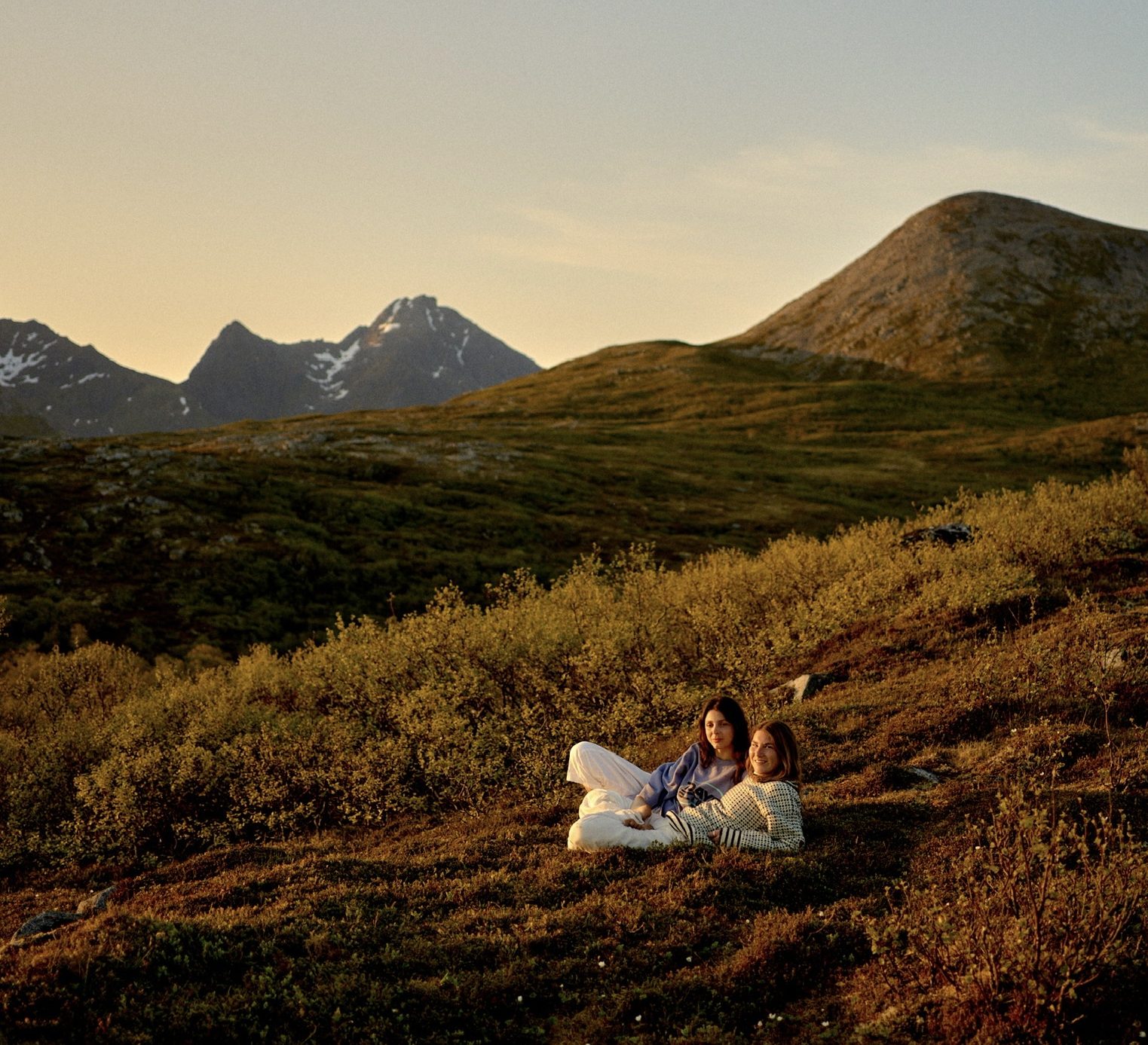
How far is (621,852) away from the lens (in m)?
10.2

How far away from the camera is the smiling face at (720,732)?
10859 millimetres

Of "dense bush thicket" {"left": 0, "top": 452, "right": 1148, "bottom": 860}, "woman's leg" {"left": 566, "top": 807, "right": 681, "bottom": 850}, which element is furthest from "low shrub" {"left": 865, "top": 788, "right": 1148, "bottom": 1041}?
"dense bush thicket" {"left": 0, "top": 452, "right": 1148, "bottom": 860}

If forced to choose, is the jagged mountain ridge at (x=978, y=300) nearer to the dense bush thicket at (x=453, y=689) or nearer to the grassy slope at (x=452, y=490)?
the grassy slope at (x=452, y=490)

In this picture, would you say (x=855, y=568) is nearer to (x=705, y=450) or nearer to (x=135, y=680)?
(x=135, y=680)

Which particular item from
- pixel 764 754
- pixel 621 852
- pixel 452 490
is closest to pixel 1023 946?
pixel 764 754

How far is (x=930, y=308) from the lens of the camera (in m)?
141

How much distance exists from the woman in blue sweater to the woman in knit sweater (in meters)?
0.08

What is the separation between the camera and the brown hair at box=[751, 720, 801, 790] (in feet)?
32.7

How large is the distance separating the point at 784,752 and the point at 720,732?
109cm

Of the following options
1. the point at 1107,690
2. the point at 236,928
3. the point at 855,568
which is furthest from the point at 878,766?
the point at 855,568

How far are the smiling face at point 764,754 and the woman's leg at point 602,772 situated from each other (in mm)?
2163

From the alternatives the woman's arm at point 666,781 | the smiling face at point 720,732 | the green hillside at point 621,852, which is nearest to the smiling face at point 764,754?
the smiling face at point 720,732

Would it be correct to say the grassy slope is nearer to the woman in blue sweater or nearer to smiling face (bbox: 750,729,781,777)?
the woman in blue sweater

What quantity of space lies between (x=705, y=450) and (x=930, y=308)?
249ft
